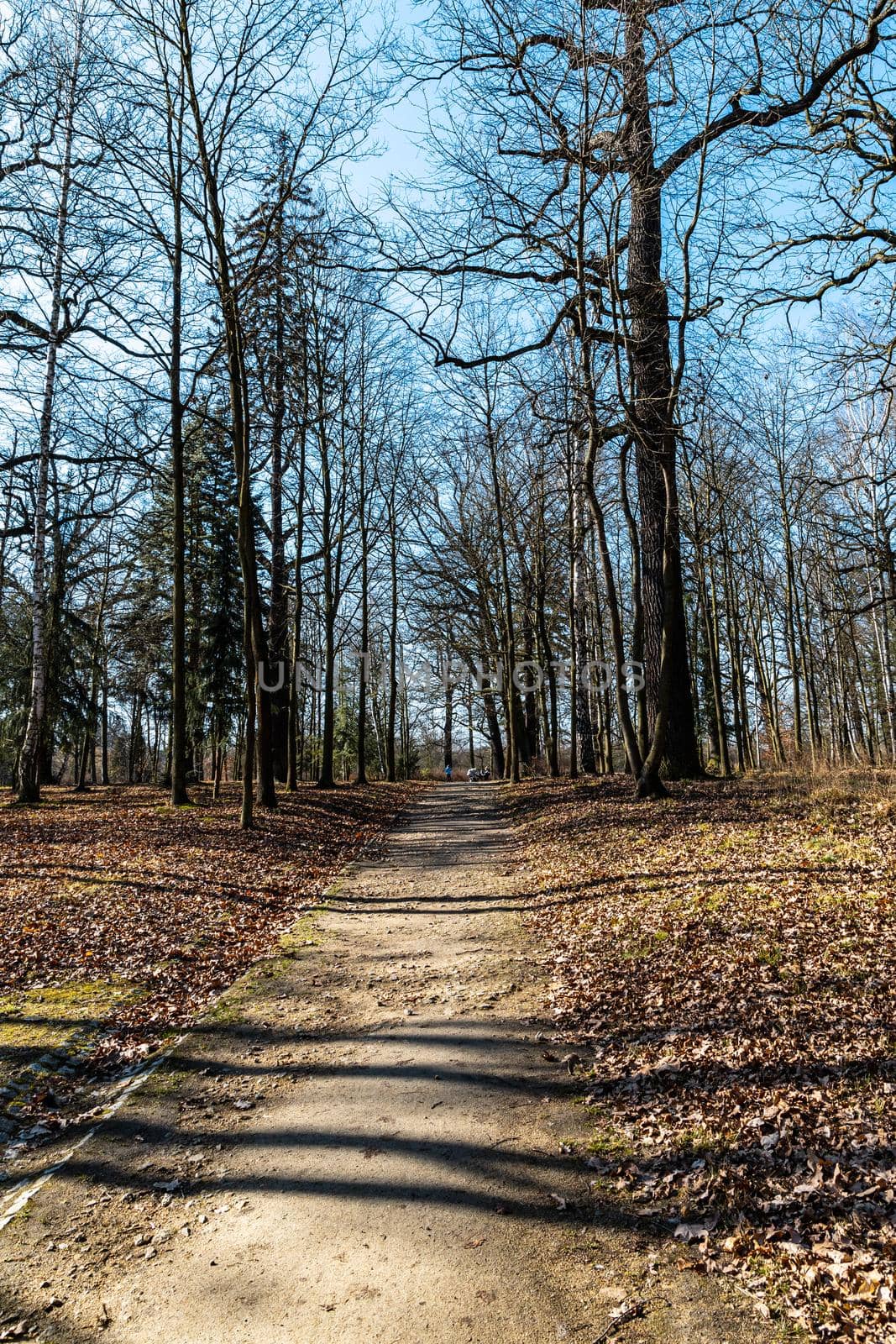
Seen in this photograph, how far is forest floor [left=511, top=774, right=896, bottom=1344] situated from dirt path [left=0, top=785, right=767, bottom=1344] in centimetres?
27

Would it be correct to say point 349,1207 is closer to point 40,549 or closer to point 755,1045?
point 755,1045

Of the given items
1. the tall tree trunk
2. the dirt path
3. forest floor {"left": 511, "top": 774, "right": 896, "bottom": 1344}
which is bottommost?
the dirt path

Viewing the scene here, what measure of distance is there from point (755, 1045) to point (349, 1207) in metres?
2.44

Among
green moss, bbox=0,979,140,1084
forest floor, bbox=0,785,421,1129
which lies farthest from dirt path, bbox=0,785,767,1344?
green moss, bbox=0,979,140,1084

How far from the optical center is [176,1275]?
10.8 ft

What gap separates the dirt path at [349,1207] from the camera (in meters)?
3.01

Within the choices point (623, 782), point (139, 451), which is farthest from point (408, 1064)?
point (623, 782)

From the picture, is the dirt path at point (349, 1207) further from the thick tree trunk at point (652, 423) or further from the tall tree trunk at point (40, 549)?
the tall tree trunk at point (40, 549)

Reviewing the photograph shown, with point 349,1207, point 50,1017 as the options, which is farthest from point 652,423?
point 349,1207

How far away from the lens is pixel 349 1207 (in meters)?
3.67

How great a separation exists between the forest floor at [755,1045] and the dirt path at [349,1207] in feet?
0.88

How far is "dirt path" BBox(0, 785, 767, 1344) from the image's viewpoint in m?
3.01

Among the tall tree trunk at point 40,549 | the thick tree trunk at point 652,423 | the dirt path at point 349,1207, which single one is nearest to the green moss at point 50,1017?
the dirt path at point 349,1207

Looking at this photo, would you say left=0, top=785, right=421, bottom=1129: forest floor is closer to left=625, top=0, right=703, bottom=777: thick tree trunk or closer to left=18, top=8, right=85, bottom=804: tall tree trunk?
left=18, top=8, right=85, bottom=804: tall tree trunk
